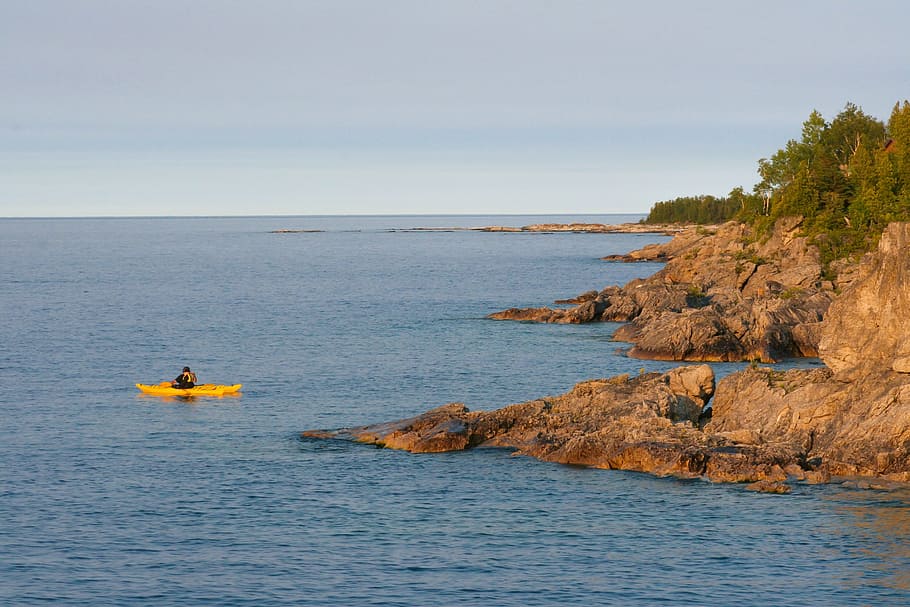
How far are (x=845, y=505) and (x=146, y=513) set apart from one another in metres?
30.0

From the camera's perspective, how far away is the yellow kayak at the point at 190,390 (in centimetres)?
7256

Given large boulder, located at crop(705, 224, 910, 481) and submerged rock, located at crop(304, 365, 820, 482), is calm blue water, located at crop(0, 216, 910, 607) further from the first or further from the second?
large boulder, located at crop(705, 224, 910, 481)

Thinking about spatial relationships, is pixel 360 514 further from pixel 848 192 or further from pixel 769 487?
pixel 848 192

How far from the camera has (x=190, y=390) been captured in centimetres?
7288

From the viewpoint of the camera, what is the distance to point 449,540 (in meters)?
43.2

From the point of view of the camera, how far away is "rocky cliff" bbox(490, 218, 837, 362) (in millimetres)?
84188

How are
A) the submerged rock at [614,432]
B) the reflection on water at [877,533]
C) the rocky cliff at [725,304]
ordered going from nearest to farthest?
the reflection on water at [877,533], the submerged rock at [614,432], the rocky cliff at [725,304]

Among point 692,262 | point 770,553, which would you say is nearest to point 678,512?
point 770,553

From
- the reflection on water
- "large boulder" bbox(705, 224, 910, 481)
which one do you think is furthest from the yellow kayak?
the reflection on water

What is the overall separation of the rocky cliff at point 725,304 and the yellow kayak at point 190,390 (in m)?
32.7

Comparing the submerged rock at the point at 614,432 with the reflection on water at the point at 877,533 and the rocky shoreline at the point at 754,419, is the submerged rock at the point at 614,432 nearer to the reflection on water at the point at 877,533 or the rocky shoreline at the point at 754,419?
the rocky shoreline at the point at 754,419

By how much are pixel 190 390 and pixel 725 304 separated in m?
50.4

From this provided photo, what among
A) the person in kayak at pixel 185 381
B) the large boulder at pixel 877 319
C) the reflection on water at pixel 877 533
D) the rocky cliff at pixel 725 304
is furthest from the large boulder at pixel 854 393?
the person in kayak at pixel 185 381

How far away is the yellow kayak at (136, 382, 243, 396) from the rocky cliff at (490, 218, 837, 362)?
107 feet
